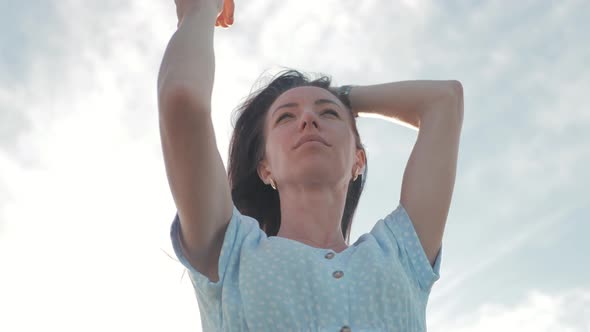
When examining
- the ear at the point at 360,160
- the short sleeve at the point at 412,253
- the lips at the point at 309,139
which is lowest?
the short sleeve at the point at 412,253

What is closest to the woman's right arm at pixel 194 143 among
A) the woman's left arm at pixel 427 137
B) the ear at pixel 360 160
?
the woman's left arm at pixel 427 137

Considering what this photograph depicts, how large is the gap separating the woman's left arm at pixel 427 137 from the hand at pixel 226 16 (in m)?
0.84

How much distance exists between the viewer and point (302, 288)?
8.66ft

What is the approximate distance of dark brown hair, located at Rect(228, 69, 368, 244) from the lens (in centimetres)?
372

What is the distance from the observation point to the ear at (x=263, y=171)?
11.8ft

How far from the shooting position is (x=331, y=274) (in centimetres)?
272

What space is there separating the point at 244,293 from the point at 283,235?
0.61 m

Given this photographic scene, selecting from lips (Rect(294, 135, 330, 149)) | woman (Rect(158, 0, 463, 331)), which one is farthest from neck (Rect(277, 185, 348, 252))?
lips (Rect(294, 135, 330, 149))

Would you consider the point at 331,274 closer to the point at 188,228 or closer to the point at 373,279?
the point at 373,279

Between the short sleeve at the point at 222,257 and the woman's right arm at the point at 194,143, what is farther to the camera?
the short sleeve at the point at 222,257

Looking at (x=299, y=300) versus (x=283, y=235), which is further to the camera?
(x=283, y=235)

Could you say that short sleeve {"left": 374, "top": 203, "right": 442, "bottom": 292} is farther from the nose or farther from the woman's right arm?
the woman's right arm

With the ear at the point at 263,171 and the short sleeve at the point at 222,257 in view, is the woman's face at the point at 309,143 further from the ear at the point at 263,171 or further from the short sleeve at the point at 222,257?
the short sleeve at the point at 222,257

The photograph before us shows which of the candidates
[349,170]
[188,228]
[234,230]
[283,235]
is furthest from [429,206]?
[188,228]
